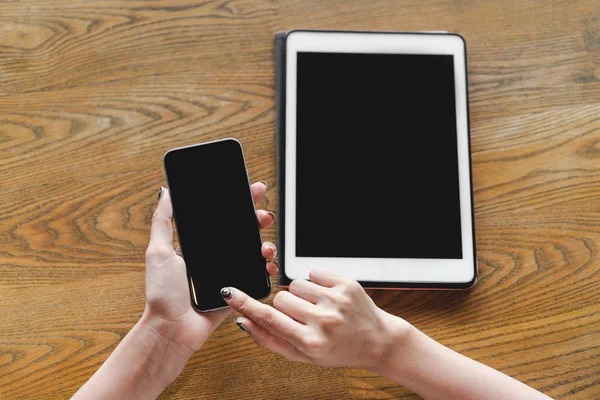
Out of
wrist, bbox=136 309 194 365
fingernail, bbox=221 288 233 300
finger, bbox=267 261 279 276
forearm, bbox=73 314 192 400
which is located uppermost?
finger, bbox=267 261 279 276

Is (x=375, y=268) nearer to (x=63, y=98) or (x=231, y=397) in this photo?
(x=231, y=397)

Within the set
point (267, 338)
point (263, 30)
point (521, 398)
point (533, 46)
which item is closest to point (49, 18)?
point (263, 30)

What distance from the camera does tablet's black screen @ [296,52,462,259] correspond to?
645 millimetres

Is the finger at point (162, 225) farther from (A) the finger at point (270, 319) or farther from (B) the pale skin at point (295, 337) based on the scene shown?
(A) the finger at point (270, 319)

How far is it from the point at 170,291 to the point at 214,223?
0.32 ft

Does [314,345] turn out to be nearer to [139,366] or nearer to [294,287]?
[294,287]

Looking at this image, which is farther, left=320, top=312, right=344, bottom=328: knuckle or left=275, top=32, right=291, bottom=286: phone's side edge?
left=275, top=32, right=291, bottom=286: phone's side edge

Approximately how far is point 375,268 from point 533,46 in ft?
1.30

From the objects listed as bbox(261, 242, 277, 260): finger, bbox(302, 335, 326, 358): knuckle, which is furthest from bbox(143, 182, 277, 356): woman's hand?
bbox(302, 335, 326, 358): knuckle

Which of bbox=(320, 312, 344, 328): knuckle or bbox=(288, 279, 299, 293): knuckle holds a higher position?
bbox=(288, 279, 299, 293): knuckle

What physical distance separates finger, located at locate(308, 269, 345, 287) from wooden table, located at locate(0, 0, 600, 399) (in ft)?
0.36

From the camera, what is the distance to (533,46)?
71cm

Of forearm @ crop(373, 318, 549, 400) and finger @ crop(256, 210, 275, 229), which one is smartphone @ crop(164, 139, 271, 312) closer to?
finger @ crop(256, 210, 275, 229)

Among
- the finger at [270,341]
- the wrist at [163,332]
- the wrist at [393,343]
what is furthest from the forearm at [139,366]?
the wrist at [393,343]
